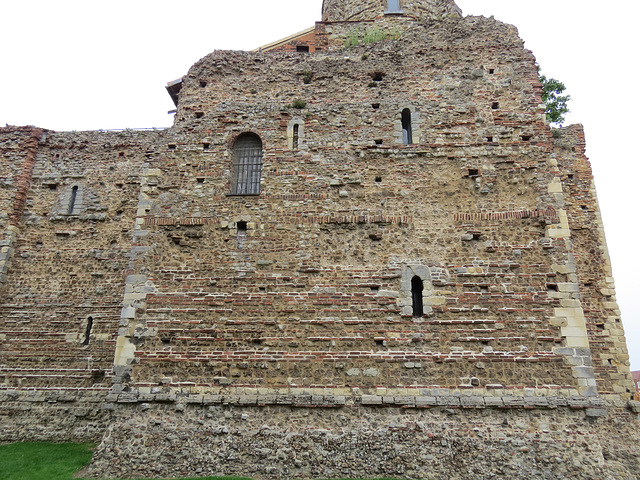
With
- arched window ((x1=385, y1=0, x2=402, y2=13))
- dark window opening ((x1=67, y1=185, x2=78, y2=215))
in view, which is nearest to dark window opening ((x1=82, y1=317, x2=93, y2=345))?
dark window opening ((x1=67, y1=185, x2=78, y2=215))

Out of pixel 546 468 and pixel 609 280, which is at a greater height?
pixel 609 280

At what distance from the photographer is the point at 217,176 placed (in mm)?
10648

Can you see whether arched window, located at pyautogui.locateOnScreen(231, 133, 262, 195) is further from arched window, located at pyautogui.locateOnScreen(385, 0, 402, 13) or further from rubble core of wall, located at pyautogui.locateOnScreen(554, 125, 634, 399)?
arched window, located at pyautogui.locateOnScreen(385, 0, 402, 13)

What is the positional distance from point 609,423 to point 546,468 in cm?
272

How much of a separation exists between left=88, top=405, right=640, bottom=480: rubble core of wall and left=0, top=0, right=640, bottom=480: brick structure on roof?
0.12ft

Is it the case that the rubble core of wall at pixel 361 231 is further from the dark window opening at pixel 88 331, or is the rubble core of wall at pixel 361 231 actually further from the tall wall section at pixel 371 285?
the dark window opening at pixel 88 331

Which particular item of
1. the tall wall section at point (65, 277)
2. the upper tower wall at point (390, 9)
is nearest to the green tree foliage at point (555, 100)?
the upper tower wall at point (390, 9)

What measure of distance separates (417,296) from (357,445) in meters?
3.16

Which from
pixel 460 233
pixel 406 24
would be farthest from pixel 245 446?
pixel 406 24

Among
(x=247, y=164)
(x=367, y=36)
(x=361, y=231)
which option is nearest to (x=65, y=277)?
(x=247, y=164)

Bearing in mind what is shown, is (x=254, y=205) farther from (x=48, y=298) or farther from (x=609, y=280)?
(x=609, y=280)

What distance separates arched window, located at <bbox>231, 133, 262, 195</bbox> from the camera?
10758 millimetres

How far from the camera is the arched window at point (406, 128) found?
10.7m

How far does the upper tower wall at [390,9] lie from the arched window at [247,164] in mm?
7869
